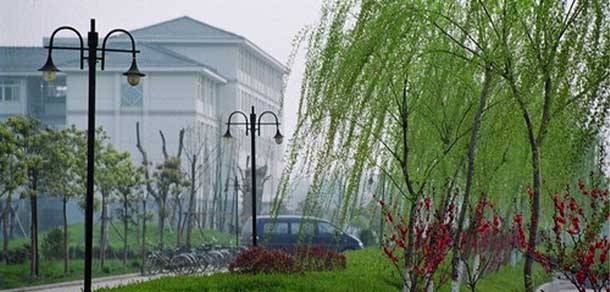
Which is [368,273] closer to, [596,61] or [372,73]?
[372,73]

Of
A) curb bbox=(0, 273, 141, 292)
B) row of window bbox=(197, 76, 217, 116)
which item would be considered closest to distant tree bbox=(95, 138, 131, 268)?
curb bbox=(0, 273, 141, 292)

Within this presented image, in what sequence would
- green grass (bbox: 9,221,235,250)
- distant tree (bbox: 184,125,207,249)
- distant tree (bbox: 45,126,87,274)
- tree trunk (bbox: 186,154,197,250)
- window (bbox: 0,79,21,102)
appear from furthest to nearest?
distant tree (bbox: 184,125,207,249) → tree trunk (bbox: 186,154,197,250) → green grass (bbox: 9,221,235,250) → distant tree (bbox: 45,126,87,274) → window (bbox: 0,79,21,102)

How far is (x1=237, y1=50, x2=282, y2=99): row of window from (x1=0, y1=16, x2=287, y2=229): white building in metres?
0.04

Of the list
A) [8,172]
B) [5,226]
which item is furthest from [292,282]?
[8,172]

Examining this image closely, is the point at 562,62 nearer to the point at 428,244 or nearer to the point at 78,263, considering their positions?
the point at 428,244

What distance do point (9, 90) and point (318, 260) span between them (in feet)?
26.6

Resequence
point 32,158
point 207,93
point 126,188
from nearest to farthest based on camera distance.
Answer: point 32,158
point 126,188
point 207,93

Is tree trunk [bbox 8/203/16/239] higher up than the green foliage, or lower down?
higher up

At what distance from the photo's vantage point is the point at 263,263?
1688 cm

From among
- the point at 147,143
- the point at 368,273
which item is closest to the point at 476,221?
the point at 368,273

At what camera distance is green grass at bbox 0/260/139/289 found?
22641mm

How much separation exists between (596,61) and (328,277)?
772 centimetres

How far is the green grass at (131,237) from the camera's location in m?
27.1

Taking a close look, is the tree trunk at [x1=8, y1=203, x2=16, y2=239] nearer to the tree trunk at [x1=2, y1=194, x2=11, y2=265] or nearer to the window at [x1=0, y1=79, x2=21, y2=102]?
the tree trunk at [x1=2, y1=194, x2=11, y2=265]
